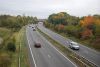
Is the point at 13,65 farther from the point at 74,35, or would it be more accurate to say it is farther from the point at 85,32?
the point at 74,35

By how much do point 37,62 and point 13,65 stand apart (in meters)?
Answer: 3.83

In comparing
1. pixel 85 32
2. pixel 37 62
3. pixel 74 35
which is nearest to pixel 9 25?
pixel 74 35

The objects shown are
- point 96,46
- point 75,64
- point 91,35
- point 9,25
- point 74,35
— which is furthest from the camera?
point 9,25

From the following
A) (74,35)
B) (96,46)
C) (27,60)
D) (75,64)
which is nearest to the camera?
(75,64)

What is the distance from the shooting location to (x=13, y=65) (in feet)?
112

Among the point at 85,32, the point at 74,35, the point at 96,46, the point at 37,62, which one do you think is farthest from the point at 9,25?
the point at 37,62

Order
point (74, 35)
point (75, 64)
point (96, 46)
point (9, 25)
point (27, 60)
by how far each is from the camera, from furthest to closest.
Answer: point (9, 25)
point (74, 35)
point (96, 46)
point (27, 60)
point (75, 64)

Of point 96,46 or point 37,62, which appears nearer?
point 37,62

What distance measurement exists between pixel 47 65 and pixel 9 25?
11840 centimetres

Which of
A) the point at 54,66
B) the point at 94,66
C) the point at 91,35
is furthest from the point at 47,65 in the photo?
the point at 91,35

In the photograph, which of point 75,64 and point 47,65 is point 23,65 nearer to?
point 47,65

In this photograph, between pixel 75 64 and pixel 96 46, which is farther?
pixel 96 46

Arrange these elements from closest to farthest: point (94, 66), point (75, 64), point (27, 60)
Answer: point (94, 66) → point (75, 64) → point (27, 60)

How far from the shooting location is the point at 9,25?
484 ft
